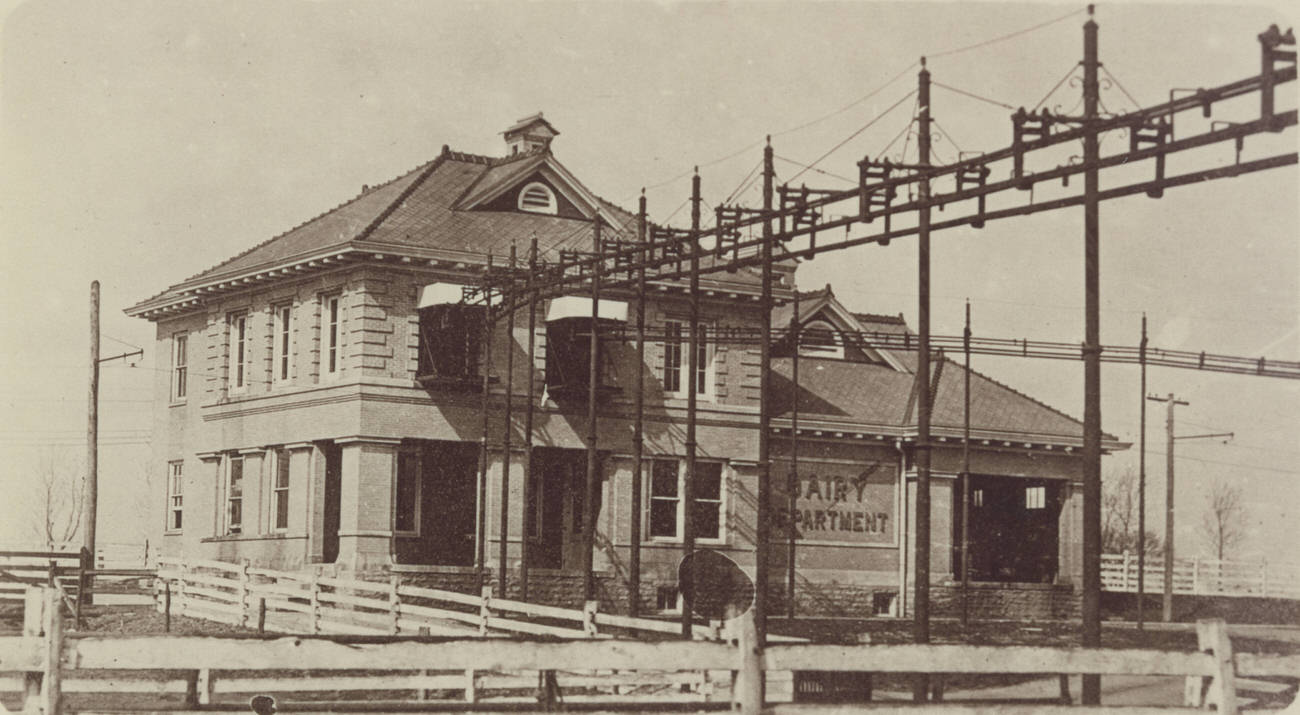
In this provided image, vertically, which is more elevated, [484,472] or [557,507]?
[484,472]

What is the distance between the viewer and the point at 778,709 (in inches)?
467

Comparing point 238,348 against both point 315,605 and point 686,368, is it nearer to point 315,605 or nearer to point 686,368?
point 686,368

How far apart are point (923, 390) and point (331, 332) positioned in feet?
75.3

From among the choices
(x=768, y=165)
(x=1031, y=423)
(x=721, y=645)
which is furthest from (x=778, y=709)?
(x=1031, y=423)

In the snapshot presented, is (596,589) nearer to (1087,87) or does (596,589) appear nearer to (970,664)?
(1087,87)

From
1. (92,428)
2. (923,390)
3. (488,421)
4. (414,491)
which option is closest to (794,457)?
(488,421)

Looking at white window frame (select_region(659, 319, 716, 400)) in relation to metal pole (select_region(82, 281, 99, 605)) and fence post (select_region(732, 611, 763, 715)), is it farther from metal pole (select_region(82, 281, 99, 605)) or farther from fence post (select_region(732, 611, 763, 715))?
fence post (select_region(732, 611, 763, 715))

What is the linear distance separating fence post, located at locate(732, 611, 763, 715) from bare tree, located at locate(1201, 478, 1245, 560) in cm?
10106

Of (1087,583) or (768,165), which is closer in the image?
(1087,583)

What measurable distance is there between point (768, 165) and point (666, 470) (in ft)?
61.6

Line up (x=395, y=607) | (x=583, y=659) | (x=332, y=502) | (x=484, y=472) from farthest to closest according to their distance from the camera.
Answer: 1. (x=332, y=502)
2. (x=484, y=472)
3. (x=395, y=607)
4. (x=583, y=659)

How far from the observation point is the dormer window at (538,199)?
4253 cm

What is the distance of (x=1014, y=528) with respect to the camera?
50.2m

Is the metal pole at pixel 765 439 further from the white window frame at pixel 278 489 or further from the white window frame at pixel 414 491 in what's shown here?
the white window frame at pixel 278 489
